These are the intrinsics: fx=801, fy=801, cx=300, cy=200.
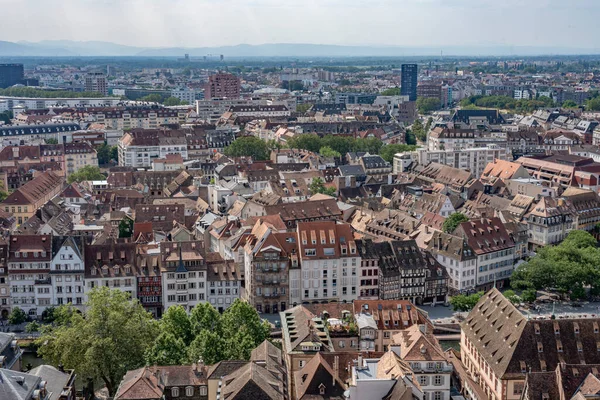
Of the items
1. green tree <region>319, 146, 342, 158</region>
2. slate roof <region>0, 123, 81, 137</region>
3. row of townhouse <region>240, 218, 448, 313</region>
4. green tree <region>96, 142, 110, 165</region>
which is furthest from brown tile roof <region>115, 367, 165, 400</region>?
slate roof <region>0, 123, 81, 137</region>

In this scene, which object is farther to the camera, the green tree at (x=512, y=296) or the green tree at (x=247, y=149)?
the green tree at (x=247, y=149)

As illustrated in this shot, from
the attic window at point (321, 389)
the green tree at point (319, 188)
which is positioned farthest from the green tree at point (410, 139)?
the attic window at point (321, 389)

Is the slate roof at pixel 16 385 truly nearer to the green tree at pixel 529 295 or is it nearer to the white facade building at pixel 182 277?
the white facade building at pixel 182 277

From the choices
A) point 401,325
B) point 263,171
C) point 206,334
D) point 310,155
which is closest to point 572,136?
point 310,155

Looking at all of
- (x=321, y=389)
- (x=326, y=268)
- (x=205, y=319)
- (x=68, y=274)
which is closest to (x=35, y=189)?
(x=68, y=274)

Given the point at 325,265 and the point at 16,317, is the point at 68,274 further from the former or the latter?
the point at 325,265

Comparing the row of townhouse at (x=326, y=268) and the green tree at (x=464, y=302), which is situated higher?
the row of townhouse at (x=326, y=268)
